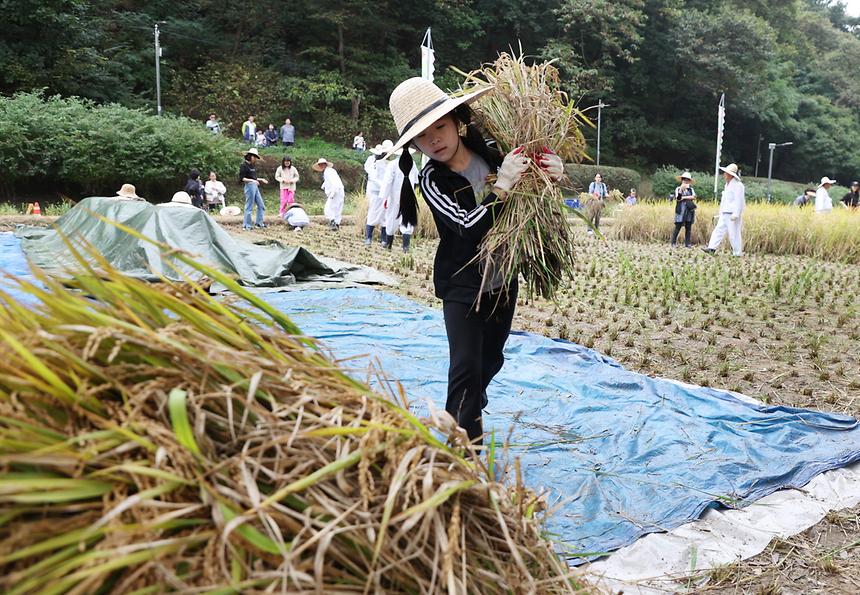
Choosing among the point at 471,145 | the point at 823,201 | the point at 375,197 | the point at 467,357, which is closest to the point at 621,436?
the point at 467,357

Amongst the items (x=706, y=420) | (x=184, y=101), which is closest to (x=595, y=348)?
(x=706, y=420)

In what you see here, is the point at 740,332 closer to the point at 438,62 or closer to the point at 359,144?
the point at 359,144

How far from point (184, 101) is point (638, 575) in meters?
27.7

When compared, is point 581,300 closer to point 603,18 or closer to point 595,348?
point 595,348

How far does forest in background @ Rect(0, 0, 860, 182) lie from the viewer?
2389 centimetres

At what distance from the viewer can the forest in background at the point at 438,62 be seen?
23891 millimetres

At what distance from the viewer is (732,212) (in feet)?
38.3

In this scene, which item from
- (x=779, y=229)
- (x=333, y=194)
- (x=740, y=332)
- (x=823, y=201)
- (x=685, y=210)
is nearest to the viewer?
(x=740, y=332)

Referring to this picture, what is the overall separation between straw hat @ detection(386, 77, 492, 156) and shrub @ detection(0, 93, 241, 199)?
1732 centimetres

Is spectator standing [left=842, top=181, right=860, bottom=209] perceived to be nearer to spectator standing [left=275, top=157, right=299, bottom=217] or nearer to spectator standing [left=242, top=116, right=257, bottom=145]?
spectator standing [left=275, top=157, right=299, bottom=217]

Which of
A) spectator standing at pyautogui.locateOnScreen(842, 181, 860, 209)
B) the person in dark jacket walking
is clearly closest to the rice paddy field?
the person in dark jacket walking

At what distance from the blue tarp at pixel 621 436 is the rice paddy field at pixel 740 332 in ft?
1.10

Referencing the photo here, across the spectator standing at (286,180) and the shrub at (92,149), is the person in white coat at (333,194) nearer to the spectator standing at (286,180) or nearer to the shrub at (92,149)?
the spectator standing at (286,180)

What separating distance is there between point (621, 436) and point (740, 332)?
283 cm
